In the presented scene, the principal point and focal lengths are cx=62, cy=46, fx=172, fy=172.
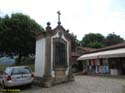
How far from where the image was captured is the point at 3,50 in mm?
30156

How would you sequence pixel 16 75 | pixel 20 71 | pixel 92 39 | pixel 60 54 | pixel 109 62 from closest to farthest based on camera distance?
pixel 16 75 → pixel 20 71 → pixel 60 54 → pixel 109 62 → pixel 92 39

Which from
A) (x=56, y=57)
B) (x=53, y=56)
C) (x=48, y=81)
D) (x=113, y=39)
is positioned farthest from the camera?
(x=113, y=39)

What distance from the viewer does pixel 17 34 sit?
96.0 feet

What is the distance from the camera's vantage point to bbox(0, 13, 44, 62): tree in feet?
94.0

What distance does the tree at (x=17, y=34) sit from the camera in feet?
94.0

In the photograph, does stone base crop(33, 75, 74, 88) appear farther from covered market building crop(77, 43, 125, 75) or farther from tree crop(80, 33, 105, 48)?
tree crop(80, 33, 105, 48)

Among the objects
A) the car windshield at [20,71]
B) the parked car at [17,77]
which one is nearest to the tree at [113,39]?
the car windshield at [20,71]

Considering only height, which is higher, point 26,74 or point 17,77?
point 26,74

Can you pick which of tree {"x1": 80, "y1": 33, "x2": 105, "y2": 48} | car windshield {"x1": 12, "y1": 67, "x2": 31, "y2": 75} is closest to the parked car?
car windshield {"x1": 12, "y1": 67, "x2": 31, "y2": 75}

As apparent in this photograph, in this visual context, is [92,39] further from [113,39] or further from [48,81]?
[48,81]

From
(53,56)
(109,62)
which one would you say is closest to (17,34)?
(109,62)

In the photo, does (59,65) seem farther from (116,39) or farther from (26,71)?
(116,39)

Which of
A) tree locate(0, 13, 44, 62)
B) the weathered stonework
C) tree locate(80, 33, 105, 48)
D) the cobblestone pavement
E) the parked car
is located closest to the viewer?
the cobblestone pavement

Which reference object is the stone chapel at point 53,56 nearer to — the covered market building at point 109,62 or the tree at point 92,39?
the covered market building at point 109,62
